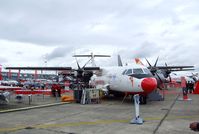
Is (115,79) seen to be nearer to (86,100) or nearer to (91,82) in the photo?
A: (86,100)

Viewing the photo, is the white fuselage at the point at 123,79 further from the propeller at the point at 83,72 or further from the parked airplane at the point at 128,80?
the propeller at the point at 83,72

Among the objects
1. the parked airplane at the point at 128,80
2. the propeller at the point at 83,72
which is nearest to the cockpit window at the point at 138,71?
the parked airplane at the point at 128,80

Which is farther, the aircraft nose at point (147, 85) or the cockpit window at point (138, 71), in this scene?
the cockpit window at point (138, 71)

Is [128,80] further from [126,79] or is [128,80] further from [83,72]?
[83,72]

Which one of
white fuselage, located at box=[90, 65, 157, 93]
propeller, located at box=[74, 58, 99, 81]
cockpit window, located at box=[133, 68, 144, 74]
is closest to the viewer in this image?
white fuselage, located at box=[90, 65, 157, 93]

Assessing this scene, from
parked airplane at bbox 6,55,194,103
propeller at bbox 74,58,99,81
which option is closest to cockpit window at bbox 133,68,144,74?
parked airplane at bbox 6,55,194,103

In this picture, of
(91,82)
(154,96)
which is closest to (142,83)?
(154,96)

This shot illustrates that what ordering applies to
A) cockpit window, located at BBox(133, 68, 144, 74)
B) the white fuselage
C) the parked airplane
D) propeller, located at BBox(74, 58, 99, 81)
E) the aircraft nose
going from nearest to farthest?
the aircraft nose < the parked airplane < the white fuselage < cockpit window, located at BBox(133, 68, 144, 74) < propeller, located at BBox(74, 58, 99, 81)

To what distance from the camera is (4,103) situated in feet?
56.5

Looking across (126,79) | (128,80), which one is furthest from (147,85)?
(126,79)

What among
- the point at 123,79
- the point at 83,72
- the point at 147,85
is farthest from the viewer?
the point at 83,72

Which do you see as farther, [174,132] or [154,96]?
[154,96]

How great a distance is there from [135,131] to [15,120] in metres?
5.52

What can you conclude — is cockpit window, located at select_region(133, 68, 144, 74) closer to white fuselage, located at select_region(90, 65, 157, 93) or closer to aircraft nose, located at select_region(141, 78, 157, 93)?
white fuselage, located at select_region(90, 65, 157, 93)
